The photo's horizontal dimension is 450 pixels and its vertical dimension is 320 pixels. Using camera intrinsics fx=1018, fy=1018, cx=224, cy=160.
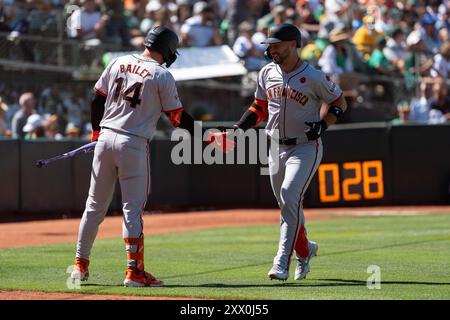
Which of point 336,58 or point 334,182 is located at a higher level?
point 336,58

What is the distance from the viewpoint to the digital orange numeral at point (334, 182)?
2016 cm

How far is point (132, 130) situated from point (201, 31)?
12978 millimetres

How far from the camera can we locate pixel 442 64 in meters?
23.1

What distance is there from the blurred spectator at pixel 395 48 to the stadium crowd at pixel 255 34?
0.9 inches

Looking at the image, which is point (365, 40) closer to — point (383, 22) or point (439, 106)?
point (383, 22)

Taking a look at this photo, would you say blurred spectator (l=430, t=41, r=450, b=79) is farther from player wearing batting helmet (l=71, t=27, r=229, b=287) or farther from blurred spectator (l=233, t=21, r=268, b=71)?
player wearing batting helmet (l=71, t=27, r=229, b=287)

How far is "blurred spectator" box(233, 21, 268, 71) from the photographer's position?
21.4m

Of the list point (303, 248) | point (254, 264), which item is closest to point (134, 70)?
point (303, 248)

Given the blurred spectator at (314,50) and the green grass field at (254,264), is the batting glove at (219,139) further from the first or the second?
the blurred spectator at (314,50)

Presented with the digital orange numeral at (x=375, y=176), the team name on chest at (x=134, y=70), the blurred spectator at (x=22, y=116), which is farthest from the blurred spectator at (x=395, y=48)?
the team name on chest at (x=134, y=70)

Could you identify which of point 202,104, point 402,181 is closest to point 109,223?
point 202,104

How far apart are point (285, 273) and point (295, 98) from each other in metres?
1.58

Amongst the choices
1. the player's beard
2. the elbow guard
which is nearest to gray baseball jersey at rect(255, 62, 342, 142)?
the player's beard

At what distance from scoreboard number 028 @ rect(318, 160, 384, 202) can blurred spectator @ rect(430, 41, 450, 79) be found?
380 centimetres
